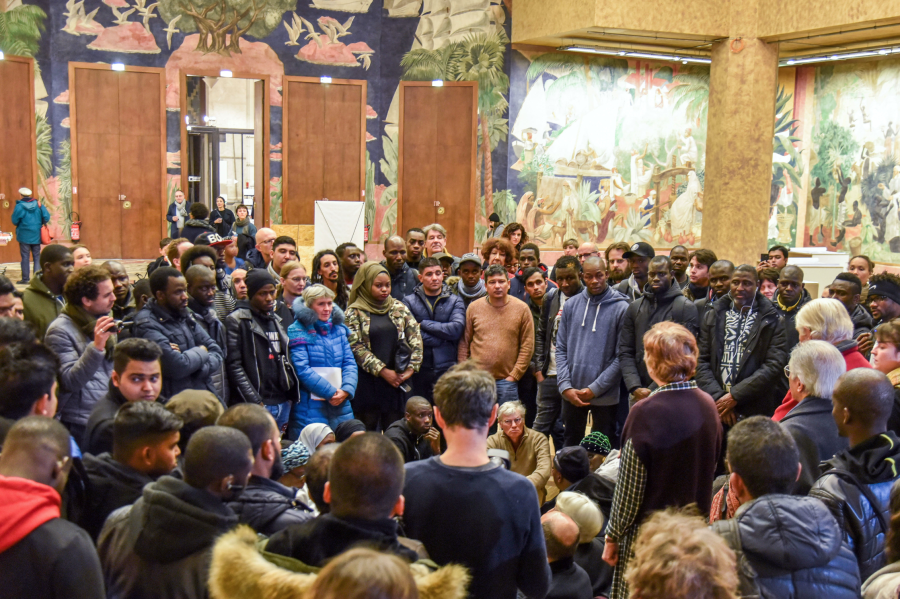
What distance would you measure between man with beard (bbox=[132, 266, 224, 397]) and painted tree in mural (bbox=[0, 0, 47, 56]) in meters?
12.9

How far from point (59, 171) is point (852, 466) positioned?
16.0m

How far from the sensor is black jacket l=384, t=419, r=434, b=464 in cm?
498

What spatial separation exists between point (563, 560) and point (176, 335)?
2.55m

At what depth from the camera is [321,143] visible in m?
17.0

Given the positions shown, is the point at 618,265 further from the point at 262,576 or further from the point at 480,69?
the point at 480,69

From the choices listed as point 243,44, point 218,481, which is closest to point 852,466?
point 218,481

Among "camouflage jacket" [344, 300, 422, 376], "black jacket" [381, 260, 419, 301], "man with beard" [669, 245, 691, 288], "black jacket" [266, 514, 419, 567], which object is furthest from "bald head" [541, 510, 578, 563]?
"man with beard" [669, 245, 691, 288]

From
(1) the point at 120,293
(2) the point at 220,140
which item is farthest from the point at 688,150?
(1) the point at 120,293

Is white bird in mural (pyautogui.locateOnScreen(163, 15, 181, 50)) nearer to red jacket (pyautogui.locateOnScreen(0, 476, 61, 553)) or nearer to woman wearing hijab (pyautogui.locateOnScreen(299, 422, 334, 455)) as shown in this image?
woman wearing hijab (pyautogui.locateOnScreen(299, 422, 334, 455))

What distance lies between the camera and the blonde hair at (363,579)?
1557 mm

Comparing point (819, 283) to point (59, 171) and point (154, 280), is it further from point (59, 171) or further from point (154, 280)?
point (59, 171)

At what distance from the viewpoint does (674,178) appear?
1789 centimetres

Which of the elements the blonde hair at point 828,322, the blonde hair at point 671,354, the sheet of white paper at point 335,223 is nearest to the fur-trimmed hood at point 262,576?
the blonde hair at point 671,354

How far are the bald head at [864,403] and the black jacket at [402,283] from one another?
417cm
